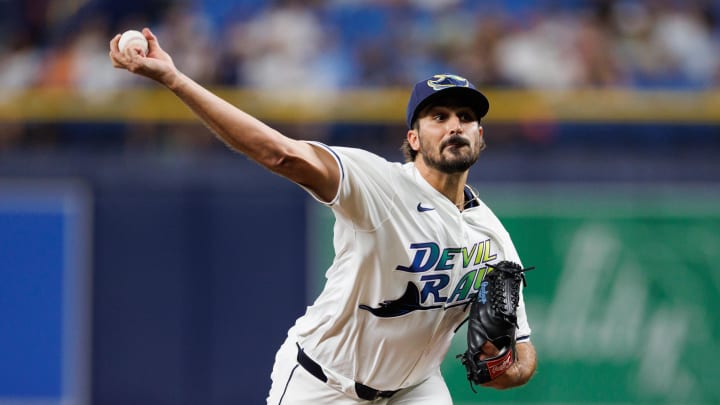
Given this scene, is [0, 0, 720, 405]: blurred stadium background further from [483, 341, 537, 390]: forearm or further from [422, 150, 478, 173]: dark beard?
[422, 150, 478, 173]: dark beard

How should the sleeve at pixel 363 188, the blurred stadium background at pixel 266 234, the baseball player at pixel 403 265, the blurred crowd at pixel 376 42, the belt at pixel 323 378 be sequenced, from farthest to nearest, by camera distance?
the blurred crowd at pixel 376 42
the blurred stadium background at pixel 266 234
the belt at pixel 323 378
the baseball player at pixel 403 265
the sleeve at pixel 363 188

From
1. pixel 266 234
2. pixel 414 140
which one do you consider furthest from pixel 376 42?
pixel 414 140

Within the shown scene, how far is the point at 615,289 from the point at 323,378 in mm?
5221

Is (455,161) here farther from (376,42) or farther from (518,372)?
(376,42)

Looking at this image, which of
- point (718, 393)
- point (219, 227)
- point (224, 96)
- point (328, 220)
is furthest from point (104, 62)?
point (718, 393)

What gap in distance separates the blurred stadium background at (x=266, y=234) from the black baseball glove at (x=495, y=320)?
468cm

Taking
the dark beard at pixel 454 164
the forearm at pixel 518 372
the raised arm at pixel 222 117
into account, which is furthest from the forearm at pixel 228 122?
the forearm at pixel 518 372

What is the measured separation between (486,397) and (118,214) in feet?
10.7

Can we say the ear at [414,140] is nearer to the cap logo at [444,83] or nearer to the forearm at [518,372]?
the cap logo at [444,83]

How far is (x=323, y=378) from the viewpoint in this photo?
473cm

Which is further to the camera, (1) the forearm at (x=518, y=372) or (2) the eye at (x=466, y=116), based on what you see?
(1) the forearm at (x=518, y=372)

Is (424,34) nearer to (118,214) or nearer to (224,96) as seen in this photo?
(224,96)

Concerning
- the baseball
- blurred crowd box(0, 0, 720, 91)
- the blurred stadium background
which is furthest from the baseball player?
blurred crowd box(0, 0, 720, 91)

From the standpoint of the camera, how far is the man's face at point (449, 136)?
14.7 ft
